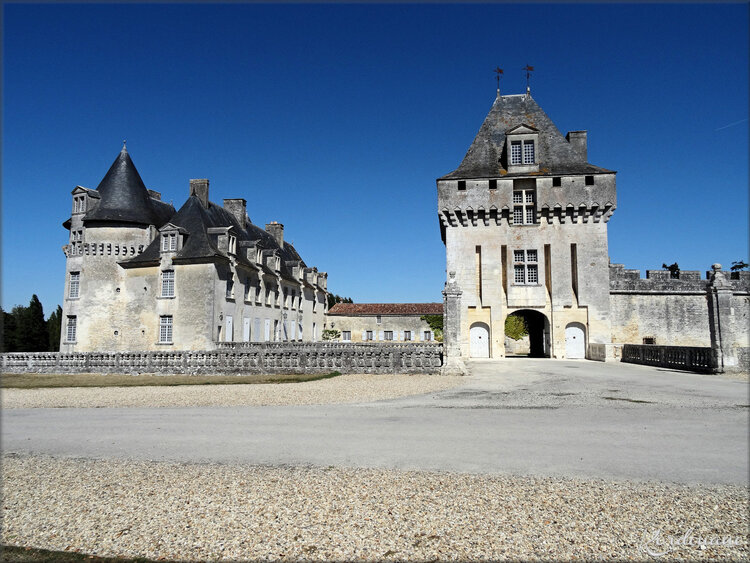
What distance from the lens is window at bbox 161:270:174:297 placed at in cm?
2586

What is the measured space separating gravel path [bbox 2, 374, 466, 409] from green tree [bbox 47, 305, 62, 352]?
94.5ft

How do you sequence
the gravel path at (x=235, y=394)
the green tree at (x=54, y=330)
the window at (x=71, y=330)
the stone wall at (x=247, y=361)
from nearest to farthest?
the gravel path at (x=235, y=394), the stone wall at (x=247, y=361), the window at (x=71, y=330), the green tree at (x=54, y=330)

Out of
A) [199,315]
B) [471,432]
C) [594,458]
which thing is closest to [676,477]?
[594,458]

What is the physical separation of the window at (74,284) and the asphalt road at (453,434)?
20196 millimetres

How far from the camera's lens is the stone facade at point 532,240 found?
83.0 feet

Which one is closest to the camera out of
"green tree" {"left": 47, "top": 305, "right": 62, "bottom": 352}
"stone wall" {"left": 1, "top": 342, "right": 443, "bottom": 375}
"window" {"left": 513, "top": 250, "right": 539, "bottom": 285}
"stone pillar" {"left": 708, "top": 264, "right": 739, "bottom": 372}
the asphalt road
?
the asphalt road

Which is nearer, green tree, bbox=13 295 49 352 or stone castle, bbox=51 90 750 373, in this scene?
stone castle, bbox=51 90 750 373

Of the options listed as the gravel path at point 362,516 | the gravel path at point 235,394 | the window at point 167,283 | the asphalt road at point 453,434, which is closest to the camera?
the gravel path at point 362,516

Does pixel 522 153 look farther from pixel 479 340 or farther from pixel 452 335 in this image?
pixel 452 335

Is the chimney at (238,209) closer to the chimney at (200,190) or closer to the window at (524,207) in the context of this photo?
the chimney at (200,190)

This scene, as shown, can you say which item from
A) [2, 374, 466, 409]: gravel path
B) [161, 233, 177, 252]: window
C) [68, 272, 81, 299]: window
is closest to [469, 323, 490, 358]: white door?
[2, 374, 466, 409]: gravel path

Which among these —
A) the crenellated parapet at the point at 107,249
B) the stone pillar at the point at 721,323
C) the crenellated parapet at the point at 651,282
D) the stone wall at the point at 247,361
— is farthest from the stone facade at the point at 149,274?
the stone pillar at the point at 721,323

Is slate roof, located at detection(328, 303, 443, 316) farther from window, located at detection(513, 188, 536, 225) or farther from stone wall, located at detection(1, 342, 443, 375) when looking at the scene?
stone wall, located at detection(1, 342, 443, 375)

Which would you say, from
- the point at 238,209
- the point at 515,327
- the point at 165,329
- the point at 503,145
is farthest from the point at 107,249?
the point at 515,327
